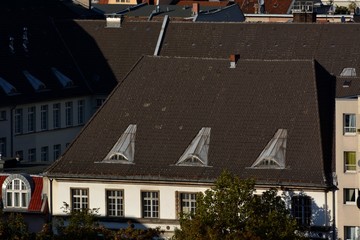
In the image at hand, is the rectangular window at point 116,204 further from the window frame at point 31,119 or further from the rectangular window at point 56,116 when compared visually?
the rectangular window at point 56,116

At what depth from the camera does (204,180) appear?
10931 cm

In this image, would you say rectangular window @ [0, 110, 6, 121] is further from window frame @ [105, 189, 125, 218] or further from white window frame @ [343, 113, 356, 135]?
white window frame @ [343, 113, 356, 135]

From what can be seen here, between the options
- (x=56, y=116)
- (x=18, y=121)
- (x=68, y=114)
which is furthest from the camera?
(x=68, y=114)

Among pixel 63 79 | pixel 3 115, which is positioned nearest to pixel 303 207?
pixel 3 115

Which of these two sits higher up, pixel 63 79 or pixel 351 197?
pixel 63 79

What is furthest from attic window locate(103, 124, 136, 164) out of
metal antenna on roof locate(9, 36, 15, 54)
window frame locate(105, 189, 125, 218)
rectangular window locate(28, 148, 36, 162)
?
metal antenna on roof locate(9, 36, 15, 54)

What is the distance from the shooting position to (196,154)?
11062 centimetres

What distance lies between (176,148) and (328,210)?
8325 millimetres

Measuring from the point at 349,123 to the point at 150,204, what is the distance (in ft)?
33.7

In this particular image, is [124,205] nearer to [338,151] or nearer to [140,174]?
[140,174]

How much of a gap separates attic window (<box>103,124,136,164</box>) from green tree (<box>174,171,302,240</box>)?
945 cm

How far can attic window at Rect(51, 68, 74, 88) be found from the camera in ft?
471

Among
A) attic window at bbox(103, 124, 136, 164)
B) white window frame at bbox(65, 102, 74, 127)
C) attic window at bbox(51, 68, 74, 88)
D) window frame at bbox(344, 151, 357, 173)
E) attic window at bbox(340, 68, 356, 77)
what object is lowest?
window frame at bbox(344, 151, 357, 173)

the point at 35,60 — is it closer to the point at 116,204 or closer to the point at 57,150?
the point at 57,150
